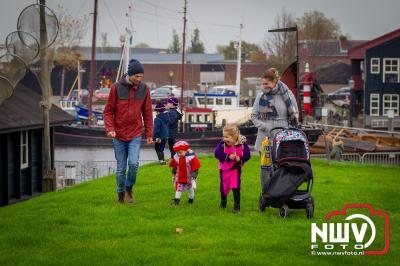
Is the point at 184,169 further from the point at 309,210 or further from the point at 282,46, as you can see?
the point at 282,46

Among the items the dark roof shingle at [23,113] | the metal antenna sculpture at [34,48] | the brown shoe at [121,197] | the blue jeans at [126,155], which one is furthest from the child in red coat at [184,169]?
the dark roof shingle at [23,113]

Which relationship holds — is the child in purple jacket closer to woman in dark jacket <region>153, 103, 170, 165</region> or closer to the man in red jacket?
the man in red jacket

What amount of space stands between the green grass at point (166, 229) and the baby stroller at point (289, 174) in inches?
10.0

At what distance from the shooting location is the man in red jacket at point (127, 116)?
1541cm

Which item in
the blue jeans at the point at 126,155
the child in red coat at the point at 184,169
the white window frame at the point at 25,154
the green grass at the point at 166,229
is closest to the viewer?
the green grass at the point at 166,229

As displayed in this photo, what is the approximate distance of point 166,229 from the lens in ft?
43.3

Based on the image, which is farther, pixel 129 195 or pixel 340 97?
pixel 340 97

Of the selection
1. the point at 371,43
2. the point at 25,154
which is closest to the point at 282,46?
the point at 371,43

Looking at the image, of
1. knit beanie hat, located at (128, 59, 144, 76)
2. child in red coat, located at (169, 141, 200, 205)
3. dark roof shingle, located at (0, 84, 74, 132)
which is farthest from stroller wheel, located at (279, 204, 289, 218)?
dark roof shingle, located at (0, 84, 74, 132)

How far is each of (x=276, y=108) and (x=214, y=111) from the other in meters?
60.2

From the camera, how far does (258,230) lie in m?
13.0

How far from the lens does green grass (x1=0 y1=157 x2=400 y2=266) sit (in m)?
11.2

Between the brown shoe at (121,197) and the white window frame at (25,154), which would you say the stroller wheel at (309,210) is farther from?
the white window frame at (25,154)

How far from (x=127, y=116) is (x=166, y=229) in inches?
115
